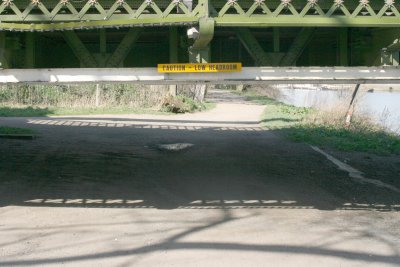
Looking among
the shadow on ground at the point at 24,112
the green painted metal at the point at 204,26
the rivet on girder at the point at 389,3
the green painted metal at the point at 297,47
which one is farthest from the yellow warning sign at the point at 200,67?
the shadow on ground at the point at 24,112

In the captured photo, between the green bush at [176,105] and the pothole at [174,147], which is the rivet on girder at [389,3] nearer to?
the pothole at [174,147]

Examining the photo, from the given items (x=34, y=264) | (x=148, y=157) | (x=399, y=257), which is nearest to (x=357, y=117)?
(x=148, y=157)

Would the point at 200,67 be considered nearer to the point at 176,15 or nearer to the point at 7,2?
the point at 176,15

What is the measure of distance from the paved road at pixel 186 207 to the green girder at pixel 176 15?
292cm

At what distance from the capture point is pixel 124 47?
8125 millimetres

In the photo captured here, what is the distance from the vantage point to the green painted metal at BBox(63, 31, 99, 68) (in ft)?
26.5

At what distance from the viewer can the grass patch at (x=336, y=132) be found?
16.8 meters

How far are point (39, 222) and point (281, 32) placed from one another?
508cm

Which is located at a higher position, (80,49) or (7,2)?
(7,2)

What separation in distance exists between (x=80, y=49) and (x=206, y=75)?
206cm

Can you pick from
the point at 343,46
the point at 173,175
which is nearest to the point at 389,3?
the point at 343,46

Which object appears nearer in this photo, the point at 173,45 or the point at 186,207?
the point at 173,45

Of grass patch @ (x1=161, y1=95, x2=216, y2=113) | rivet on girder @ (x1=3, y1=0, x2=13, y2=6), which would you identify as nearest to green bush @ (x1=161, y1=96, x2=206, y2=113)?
grass patch @ (x1=161, y1=95, x2=216, y2=113)

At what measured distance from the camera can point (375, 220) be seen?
27.6 ft
